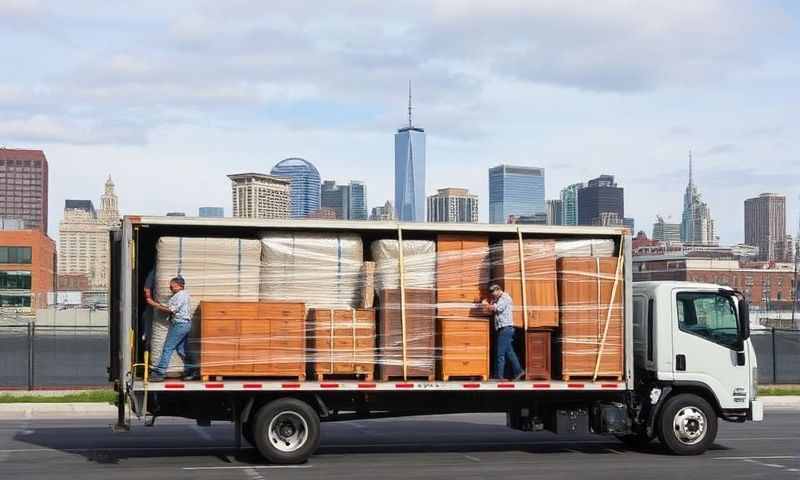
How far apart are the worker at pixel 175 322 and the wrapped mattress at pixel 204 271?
9cm

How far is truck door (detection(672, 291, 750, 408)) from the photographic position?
1477cm

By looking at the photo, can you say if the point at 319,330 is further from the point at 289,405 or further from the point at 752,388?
the point at 752,388

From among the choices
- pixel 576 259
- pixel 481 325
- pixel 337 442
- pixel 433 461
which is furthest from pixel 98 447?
pixel 576 259

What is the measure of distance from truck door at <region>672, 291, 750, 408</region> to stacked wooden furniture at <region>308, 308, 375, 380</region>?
169 inches

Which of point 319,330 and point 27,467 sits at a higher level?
point 319,330

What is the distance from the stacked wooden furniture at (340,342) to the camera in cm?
1380

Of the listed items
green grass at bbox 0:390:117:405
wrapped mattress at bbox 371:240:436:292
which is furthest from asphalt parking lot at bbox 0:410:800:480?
green grass at bbox 0:390:117:405

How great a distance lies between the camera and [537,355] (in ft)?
47.0

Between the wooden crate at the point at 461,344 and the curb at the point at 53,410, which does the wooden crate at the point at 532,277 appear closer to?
the wooden crate at the point at 461,344

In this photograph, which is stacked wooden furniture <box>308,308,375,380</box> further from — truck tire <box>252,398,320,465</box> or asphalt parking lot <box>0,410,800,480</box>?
asphalt parking lot <box>0,410,800,480</box>

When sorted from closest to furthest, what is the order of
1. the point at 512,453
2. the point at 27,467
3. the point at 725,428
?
the point at 27,467 → the point at 512,453 → the point at 725,428

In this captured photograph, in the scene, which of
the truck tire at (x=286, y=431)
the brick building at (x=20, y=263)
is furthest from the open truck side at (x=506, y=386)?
the brick building at (x=20, y=263)

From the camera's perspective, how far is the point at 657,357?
1470 centimetres

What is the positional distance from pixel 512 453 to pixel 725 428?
599cm
